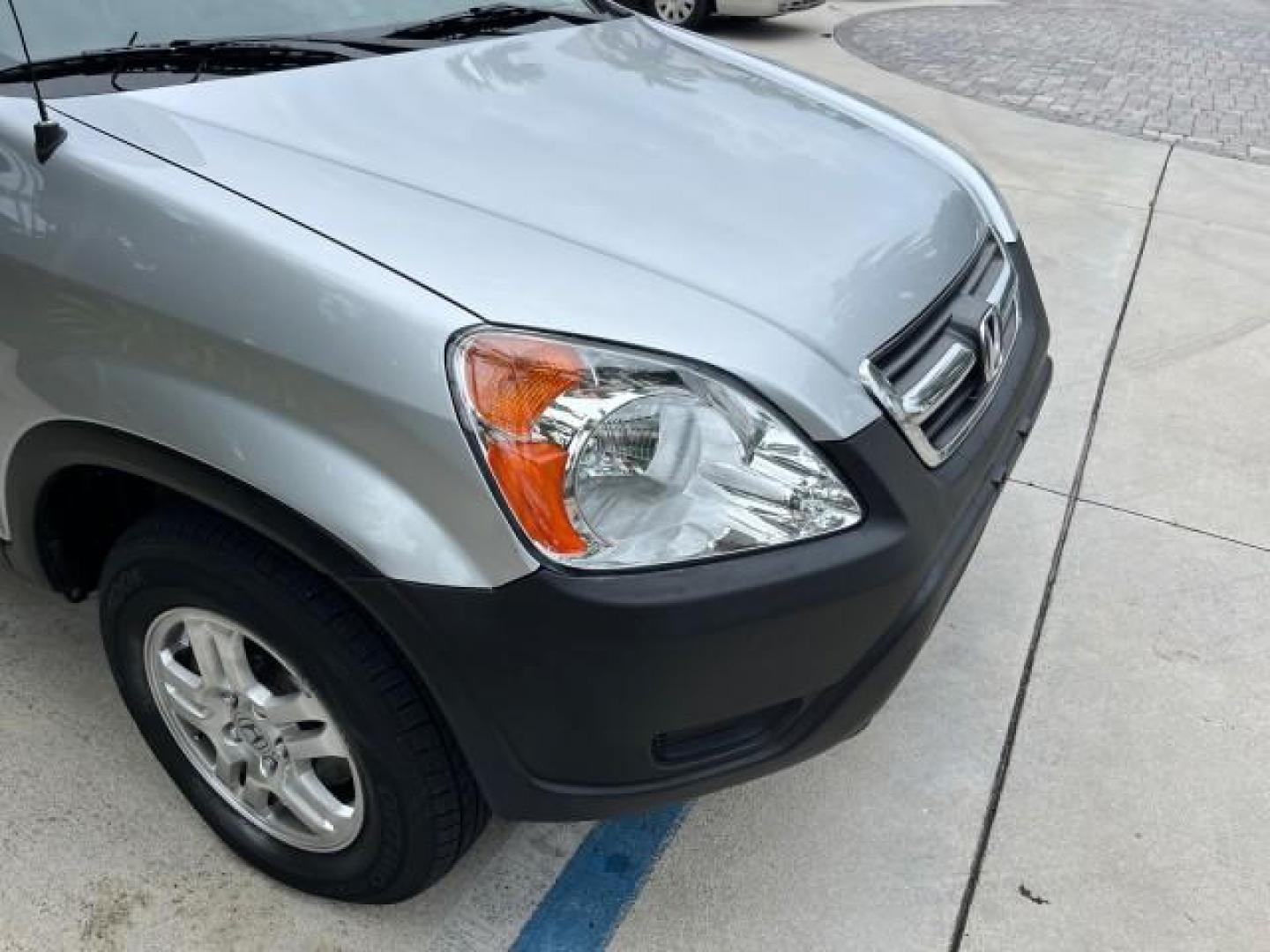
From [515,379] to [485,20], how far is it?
1346 millimetres

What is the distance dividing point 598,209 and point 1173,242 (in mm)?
4744

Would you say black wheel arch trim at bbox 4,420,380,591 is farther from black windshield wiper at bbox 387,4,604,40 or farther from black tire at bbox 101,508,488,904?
black windshield wiper at bbox 387,4,604,40

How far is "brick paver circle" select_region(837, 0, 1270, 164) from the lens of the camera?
25.7ft

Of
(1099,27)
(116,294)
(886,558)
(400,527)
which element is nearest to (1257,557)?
(886,558)

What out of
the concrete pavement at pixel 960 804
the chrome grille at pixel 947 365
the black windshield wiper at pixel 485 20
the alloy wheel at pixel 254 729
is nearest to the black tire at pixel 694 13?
the concrete pavement at pixel 960 804

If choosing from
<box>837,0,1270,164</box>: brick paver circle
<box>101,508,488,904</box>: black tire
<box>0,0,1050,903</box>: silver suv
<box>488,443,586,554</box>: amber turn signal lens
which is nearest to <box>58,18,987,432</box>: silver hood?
<box>0,0,1050,903</box>: silver suv

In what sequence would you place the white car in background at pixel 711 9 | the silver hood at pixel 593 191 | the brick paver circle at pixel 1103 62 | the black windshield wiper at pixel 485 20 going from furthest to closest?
the white car in background at pixel 711 9 < the brick paver circle at pixel 1103 62 < the black windshield wiper at pixel 485 20 < the silver hood at pixel 593 191

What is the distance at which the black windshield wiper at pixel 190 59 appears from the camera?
6.02 feet

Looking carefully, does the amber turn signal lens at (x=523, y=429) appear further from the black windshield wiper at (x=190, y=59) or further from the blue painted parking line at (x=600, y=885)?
the black windshield wiper at (x=190, y=59)

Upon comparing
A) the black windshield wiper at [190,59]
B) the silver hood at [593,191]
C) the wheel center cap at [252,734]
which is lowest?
the wheel center cap at [252,734]

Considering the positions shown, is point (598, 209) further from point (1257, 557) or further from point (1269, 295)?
point (1269, 295)

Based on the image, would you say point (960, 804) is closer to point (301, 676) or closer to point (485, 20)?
point (301, 676)

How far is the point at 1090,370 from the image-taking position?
4109mm

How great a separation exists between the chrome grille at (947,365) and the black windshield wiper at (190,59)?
1.14 metres
